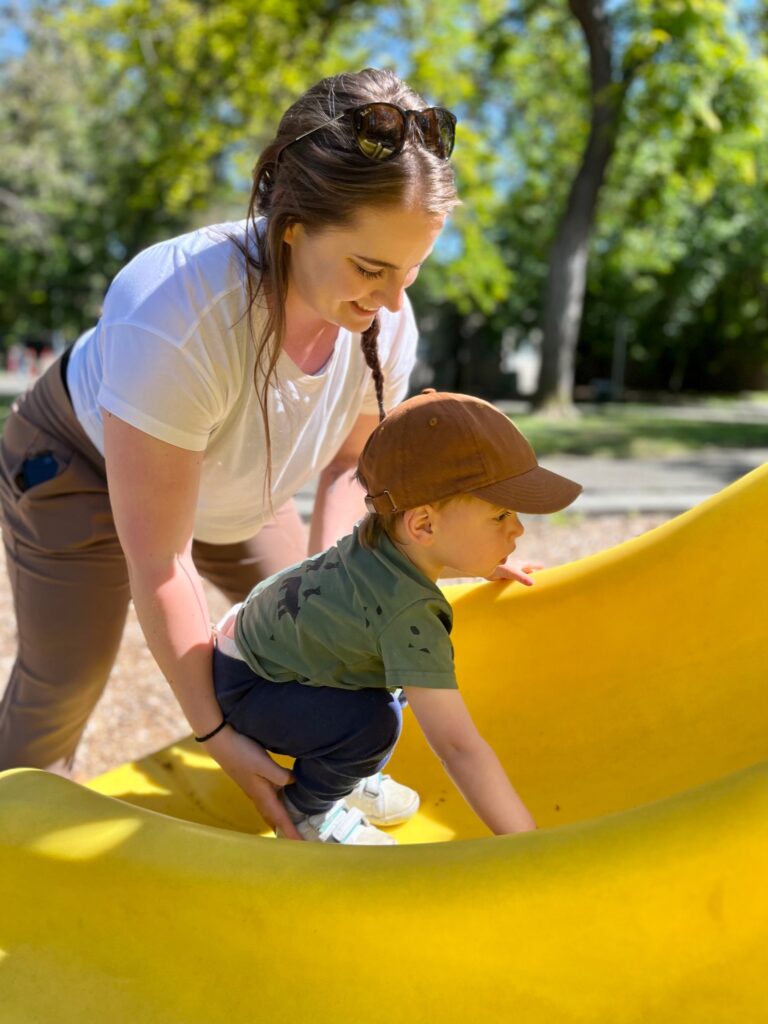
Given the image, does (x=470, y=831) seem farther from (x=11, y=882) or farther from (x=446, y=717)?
(x=11, y=882)

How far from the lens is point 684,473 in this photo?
714cm

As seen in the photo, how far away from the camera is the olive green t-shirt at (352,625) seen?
1357 millimetres

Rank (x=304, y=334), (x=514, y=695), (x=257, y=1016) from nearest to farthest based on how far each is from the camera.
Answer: (x=257, y=1016) → (x=304, y=334) → (x=514, y=695)

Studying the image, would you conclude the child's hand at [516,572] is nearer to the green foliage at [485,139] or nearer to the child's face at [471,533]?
the child's face at [471,533]

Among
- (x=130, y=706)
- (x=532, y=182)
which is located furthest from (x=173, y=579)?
(x=532, y=182)

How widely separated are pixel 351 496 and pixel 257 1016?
0.97 m

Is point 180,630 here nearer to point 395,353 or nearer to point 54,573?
point 54,573

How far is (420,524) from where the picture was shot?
1.41m

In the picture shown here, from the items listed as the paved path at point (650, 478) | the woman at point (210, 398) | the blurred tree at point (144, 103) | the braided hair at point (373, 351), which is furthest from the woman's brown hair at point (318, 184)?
the blurred tree at point (144, 103)

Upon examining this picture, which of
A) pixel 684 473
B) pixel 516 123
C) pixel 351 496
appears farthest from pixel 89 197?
pixel 351 496

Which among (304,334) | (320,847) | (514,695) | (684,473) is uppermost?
(304,334)

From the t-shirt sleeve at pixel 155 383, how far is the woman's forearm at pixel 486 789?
1.74 ft

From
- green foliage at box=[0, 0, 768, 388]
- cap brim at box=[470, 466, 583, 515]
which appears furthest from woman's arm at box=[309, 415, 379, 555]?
green foliage at box=[0, 0, 768, 388]

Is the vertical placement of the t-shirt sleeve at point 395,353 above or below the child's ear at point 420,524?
above
